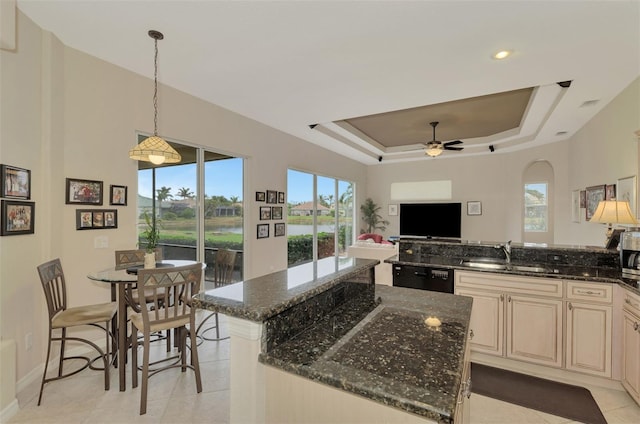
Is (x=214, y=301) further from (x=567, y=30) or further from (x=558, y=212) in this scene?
(x=558, y=212)

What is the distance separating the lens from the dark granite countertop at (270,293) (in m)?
1.13

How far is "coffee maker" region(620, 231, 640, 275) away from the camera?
260cm

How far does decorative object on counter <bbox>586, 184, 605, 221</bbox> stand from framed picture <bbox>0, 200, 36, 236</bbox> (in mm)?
6622

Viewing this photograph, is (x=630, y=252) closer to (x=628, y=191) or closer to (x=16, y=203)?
(x=628, y=191)

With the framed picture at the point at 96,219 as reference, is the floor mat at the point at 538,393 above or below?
below

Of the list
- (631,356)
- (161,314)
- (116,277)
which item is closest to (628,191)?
(631,356)

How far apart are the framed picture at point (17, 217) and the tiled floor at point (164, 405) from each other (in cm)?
130

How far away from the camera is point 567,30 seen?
257 centimetres

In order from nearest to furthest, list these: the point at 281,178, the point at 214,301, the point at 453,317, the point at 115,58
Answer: the point at 214,301 → the point at 453,317 → the point at 115,58 → the point at 281,178

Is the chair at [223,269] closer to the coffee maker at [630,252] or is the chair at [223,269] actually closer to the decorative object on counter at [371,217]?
the coffee maker at [630,252]

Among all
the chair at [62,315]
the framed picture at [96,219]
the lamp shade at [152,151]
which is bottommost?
the chair at [62,315]

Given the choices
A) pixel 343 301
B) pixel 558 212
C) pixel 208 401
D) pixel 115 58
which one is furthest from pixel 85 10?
pixel 558 212

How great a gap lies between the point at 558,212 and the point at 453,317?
607 centimetres

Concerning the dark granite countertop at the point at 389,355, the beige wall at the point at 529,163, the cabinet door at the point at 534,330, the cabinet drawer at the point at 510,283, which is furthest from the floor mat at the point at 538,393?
the beige wall at the point at 529,163
